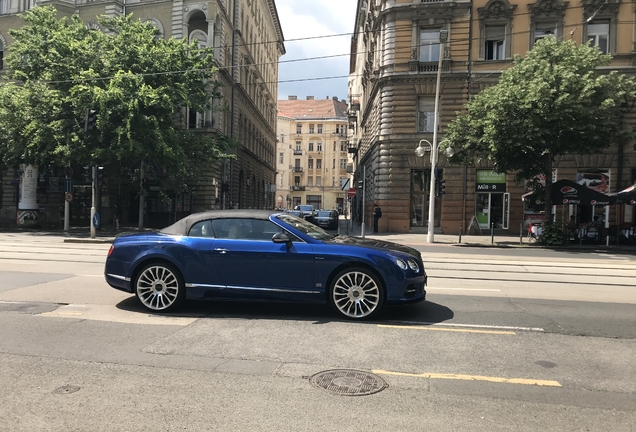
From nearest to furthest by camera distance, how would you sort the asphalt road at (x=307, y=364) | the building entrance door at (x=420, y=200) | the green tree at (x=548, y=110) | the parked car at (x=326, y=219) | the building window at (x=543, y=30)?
the asphalt road at (x=307, y=364) → the green tree at (x=548, y=110) → the building window at (x=543, y=30) → the building entrance door at (x=420, y=200) → the parked car at (x=326, y=219)

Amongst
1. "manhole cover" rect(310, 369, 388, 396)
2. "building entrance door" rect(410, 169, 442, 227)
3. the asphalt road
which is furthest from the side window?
"building entrance door" rect(410, 169, 442, 227)

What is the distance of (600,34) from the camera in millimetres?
27281

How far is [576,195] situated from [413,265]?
18801 mm

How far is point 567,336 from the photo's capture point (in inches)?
227

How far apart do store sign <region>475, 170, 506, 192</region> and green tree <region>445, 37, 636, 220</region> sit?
5.65 metres

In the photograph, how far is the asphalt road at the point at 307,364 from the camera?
11.5ft

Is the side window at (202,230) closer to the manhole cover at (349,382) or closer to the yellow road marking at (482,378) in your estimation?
the manhole cover at (349,382)

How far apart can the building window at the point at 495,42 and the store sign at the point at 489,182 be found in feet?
23.0

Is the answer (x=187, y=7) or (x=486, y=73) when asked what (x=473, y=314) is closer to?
(x=486, y=73)

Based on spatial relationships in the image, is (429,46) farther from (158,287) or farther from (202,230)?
(158,287)

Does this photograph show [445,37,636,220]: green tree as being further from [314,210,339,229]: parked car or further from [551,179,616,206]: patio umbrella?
[314,210,339,229]: parked car

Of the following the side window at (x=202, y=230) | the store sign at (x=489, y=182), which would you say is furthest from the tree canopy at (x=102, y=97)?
the side window at (x=202, y=230)

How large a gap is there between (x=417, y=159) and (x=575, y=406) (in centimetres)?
2603

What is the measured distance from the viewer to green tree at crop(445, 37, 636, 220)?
19453 mm
